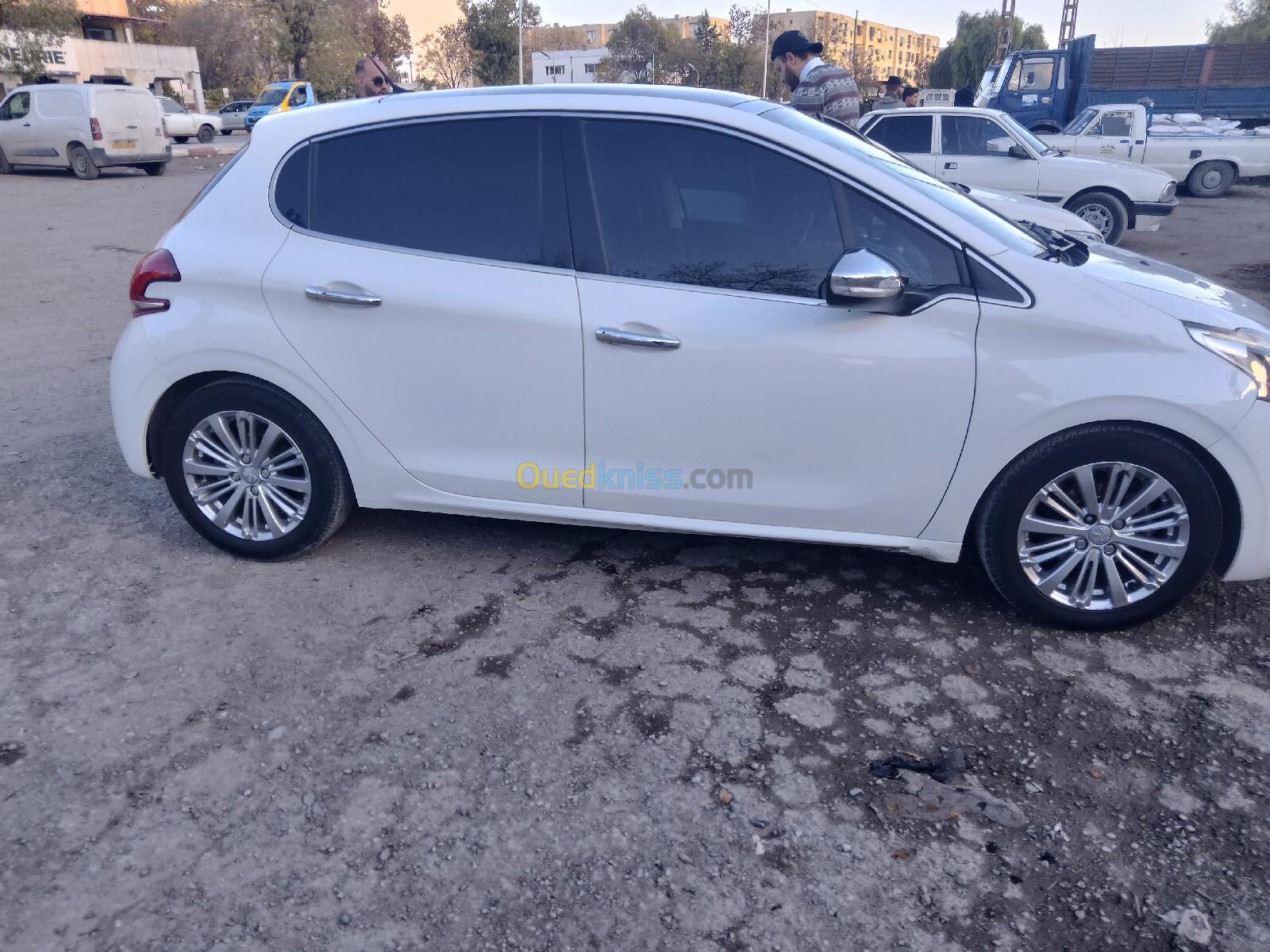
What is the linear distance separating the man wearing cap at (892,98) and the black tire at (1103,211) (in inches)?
96.3

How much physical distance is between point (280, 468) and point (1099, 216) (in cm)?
1126

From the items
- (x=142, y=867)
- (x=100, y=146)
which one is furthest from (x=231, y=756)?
(x=100, y=146)

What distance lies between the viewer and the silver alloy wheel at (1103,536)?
3.33 m

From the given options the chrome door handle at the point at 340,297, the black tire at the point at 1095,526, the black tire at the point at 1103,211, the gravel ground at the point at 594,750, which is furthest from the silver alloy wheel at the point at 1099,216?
the chrome door handle at the point at 340,297

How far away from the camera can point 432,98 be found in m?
3.80

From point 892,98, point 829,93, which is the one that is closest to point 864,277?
point 829,93

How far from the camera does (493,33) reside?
55188mm

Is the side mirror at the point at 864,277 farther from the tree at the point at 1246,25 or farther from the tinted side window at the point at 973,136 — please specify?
the tree at the point at 1246,25

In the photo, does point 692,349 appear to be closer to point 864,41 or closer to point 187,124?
point 187,124

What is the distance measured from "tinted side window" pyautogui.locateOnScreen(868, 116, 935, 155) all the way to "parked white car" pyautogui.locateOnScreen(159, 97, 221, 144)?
2825 cm

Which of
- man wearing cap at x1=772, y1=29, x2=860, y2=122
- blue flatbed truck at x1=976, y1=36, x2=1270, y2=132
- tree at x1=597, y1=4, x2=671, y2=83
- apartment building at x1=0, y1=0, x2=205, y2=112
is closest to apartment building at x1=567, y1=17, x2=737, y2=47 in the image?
tree at x1=597, y1=4, x2=671, y2=83

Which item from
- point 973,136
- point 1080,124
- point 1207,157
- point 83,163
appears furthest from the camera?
point 83,163

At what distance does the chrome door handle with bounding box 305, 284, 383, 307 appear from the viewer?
11.9ft

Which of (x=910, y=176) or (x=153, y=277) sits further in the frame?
(x=153, y=277)
